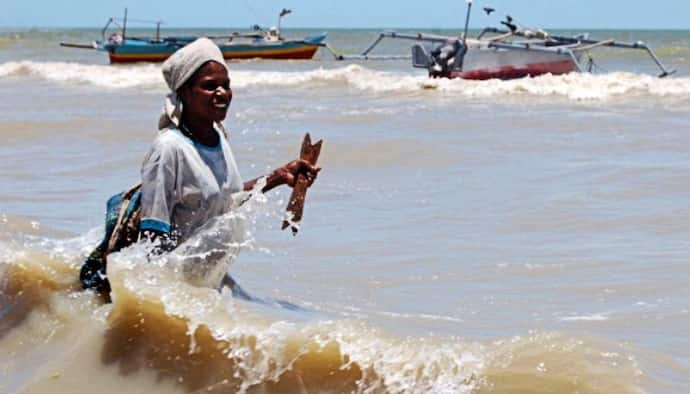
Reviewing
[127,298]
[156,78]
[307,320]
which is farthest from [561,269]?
[156,78]

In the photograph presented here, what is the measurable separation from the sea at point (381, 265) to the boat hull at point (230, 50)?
20.7 meters

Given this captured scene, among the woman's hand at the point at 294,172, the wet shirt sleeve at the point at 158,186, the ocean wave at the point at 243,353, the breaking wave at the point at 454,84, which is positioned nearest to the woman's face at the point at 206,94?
the wet shirt sleeve at the point at 158,186

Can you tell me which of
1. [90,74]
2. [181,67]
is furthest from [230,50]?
[181,67]

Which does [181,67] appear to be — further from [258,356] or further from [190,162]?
[258,356]

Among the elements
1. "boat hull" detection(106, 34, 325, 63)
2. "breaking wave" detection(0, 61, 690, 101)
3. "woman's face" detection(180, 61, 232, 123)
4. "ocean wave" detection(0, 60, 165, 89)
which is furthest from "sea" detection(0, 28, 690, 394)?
"boat hull" detection(106, 34, 325, 63)

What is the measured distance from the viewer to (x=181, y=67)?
3.86 meters

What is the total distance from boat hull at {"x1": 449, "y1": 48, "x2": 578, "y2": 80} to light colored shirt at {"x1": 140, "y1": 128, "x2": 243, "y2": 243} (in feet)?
70.9

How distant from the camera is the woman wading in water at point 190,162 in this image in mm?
3799

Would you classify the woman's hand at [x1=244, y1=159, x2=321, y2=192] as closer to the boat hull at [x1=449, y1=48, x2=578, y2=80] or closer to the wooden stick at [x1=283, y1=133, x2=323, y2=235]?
the wooden stick at [x1=283, y1=133, x2=323, y2=235]

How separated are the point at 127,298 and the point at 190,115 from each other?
0.72m

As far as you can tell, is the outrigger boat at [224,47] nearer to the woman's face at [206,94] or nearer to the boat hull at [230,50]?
the boat hull at [230,50]

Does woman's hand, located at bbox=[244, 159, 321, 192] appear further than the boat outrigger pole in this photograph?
No

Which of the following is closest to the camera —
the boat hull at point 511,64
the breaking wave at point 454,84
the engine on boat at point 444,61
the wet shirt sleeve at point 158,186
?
the wet shirt sleeve at point 158,186

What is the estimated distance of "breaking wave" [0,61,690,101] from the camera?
878 inches
